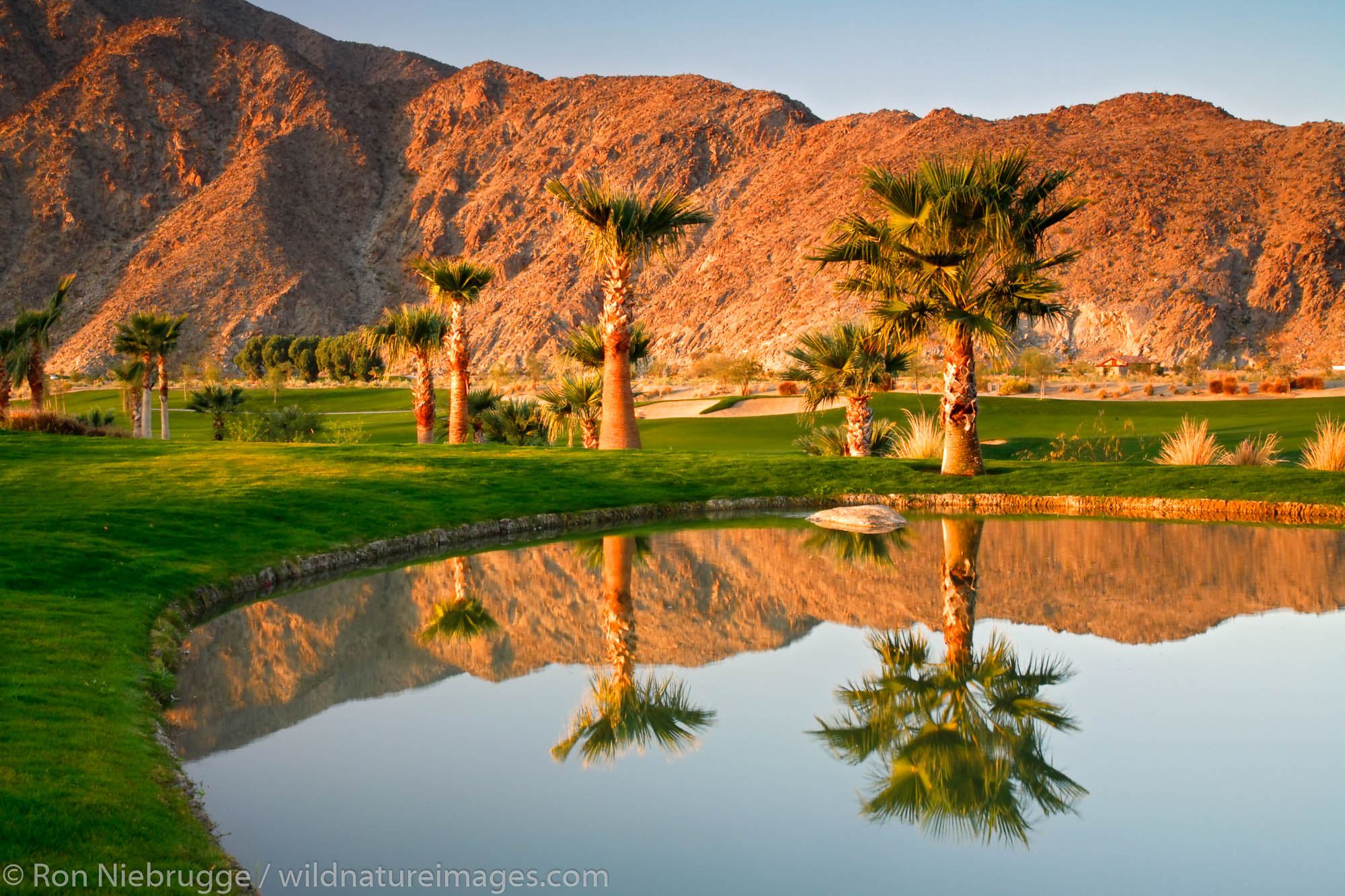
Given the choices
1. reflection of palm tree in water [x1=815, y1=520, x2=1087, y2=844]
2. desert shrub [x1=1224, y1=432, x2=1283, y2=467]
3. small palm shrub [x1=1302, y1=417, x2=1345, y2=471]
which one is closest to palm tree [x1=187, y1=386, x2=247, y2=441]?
desert shrub [x1=1224, y1=432, x2=1283, y2=467]

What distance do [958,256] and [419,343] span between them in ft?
52.0

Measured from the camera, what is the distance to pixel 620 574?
1308cm

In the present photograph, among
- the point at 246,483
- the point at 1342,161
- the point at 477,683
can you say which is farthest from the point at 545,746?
the point at 1342,161

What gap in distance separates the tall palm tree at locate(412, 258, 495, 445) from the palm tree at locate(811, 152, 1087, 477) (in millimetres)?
10335

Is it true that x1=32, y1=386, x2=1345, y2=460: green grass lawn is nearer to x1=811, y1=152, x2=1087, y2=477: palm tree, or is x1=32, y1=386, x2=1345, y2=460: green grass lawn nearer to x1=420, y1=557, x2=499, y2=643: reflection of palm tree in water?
x1=811, y1=152, x2=1087, y2=477: palm tree

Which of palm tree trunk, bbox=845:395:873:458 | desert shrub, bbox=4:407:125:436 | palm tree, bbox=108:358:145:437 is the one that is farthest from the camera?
palm tree, bbox=108:358:145:437

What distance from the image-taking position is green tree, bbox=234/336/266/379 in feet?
287

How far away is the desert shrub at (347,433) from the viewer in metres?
34.0

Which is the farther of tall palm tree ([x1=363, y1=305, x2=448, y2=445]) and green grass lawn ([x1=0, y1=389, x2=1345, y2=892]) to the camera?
tall palm tree ([x1=363, y1=305, x2=448, y2=445])

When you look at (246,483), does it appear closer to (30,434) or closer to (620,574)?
(620,574)

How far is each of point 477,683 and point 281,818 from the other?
2.60 metres

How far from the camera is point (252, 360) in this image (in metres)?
88.4

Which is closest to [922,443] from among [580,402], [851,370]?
[851,370]

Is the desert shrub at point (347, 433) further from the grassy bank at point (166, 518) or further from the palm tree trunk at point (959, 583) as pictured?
the palm tree trunk at point (959, 583)
